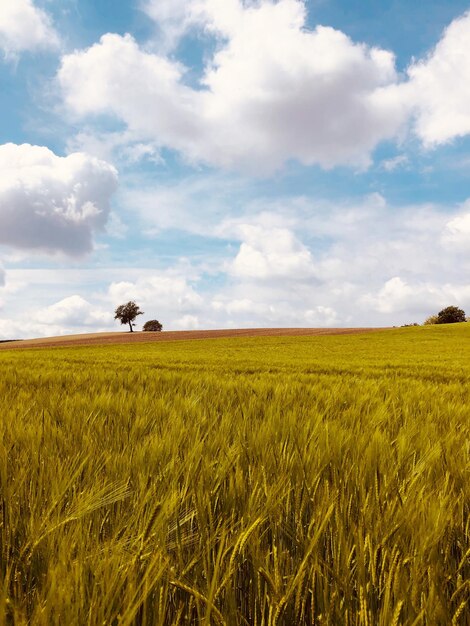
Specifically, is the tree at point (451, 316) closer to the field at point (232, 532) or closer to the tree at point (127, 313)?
the tree at point (127, 313)

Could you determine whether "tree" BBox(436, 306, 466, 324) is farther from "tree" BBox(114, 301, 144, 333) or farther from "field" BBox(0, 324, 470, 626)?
"field" BBox(0, 324, 470, 626)

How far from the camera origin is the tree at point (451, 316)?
248 ft

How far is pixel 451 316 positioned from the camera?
2987 inches

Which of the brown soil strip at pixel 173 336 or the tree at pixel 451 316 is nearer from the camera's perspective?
the brown soil strip at pixel 173 336

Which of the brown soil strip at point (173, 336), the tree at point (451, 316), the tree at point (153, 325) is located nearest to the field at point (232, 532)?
the brown soil strip at point (173, 336)

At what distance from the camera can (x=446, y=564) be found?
1.07 metres

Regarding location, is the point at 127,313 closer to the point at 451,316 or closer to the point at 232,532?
the point at 451,316

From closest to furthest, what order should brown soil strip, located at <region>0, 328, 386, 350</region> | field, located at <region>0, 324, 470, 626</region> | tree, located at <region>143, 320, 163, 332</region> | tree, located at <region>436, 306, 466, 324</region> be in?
field, located at <region>0, 324, 470, 626</region>, brown soil strip, located at <region>0, 328, 386, 350</region>, tree, located at <region>436, 306, 466, 324</region>, tree, located at <region>143, 320, 163, 332</region>

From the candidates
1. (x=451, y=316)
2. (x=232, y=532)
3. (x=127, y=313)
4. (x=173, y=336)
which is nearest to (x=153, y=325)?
(x=127, y=313)

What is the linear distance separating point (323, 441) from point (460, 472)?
0.56 metres

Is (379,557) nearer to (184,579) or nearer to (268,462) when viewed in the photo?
(184,579)

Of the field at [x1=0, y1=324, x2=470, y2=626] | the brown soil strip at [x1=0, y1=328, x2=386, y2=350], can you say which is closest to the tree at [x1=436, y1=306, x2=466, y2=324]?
the brown soil strip at [x1=0, y1=328, x2=386, y2=350]

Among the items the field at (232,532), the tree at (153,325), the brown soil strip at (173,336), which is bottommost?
the field at (232,532)

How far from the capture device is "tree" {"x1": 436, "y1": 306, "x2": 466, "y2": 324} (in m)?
75.6
